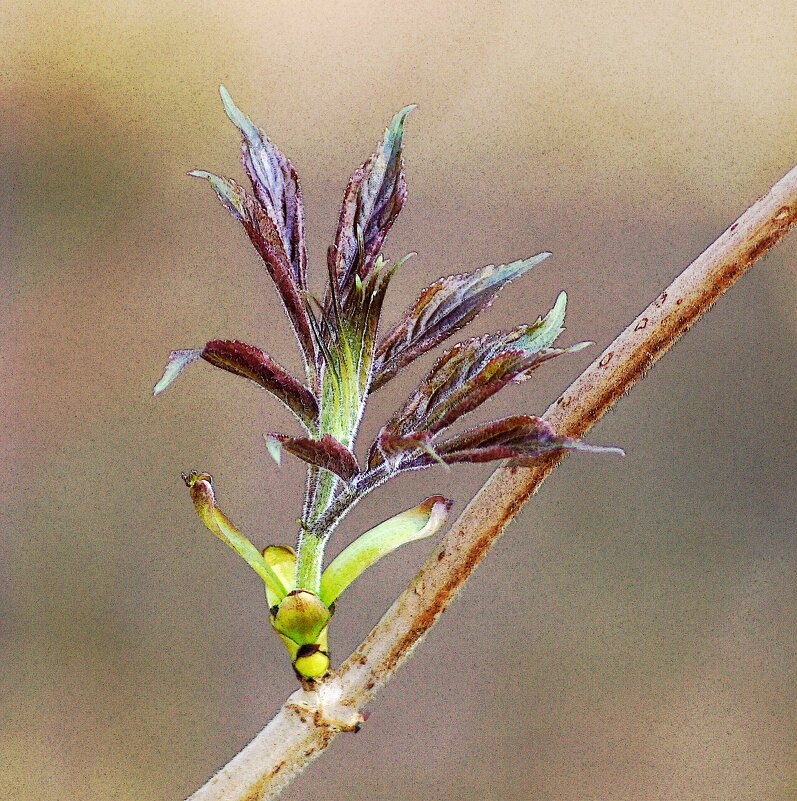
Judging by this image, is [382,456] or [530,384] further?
[530,384]

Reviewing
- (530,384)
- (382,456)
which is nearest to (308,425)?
(382,456)

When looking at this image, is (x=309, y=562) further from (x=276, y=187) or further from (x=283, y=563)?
(x=276, y=187)

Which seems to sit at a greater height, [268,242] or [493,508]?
[268,242]

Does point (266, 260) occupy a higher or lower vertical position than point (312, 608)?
higher

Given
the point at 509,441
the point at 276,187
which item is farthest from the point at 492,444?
the point at 276,187

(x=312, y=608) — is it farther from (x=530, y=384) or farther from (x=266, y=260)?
(x=530, y=384)
